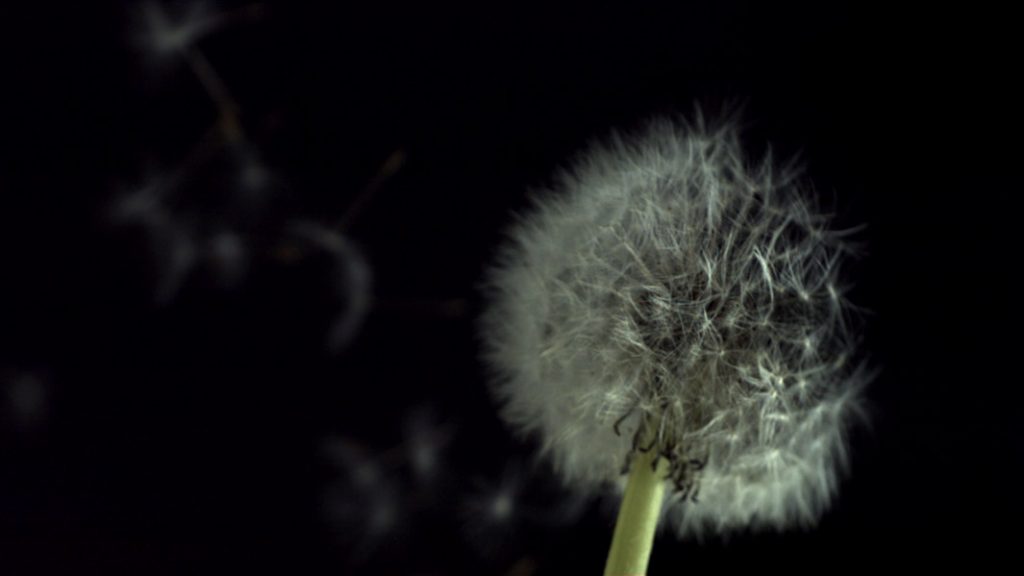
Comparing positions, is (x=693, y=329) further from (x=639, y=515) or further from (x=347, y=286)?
(x=347, y=286)

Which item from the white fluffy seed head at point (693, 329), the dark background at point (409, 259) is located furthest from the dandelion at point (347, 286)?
the white fluffy seed head at point (693, 329)

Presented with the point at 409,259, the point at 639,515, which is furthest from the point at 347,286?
the point at 639,515

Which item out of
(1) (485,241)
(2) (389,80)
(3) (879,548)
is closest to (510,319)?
(1) (485,241)

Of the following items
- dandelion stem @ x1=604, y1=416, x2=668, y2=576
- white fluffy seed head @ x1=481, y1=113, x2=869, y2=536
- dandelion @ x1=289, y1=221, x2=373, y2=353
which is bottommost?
dandelion stem @ x1=604, y1=416, x2=668, y2=576

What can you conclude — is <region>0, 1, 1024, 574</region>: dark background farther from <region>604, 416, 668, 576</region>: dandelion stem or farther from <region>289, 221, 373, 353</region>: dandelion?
<region>604, 416, 668, 576</region>: dandelion stem

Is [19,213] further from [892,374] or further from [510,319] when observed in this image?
[892,374]

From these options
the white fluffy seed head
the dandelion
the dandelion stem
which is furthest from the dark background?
the dandelion stem
